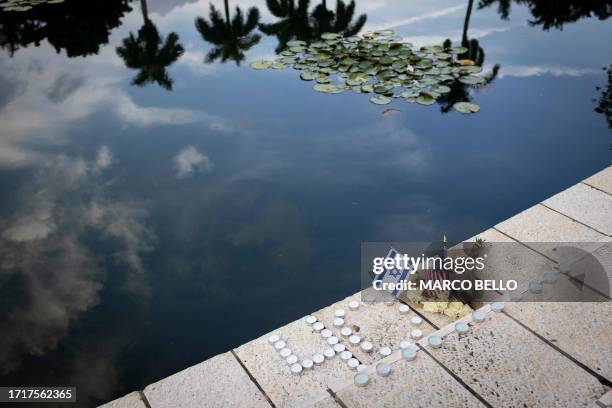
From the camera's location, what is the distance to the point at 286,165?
623 cm

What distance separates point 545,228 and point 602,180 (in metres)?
1.22

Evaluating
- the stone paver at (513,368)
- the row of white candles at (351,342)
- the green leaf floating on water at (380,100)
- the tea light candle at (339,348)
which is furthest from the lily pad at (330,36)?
the stone paver at (513,368)

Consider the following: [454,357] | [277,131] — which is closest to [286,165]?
[277,131]

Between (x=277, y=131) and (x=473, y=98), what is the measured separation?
9.78 feet

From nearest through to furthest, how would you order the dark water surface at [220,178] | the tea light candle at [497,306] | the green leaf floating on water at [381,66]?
the tea light candle at [497,306], the dark water surface at [220,178], the green leaf floating on water at [381,66]

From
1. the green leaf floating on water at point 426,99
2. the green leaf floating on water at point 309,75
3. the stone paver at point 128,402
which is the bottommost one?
the stone paver at point 128,402

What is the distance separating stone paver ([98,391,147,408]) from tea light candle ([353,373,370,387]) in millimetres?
Result: 1443

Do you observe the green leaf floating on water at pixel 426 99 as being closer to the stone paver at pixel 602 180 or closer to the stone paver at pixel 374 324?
the stone paver at pixel 602 180

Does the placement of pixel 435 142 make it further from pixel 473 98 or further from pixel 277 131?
pixel 277 131

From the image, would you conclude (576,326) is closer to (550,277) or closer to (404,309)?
(550,277)

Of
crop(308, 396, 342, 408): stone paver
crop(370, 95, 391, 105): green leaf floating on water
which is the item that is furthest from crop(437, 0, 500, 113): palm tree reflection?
crop(308, 396, 342, 408): stone paver

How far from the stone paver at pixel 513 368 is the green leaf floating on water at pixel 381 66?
14.8 feet

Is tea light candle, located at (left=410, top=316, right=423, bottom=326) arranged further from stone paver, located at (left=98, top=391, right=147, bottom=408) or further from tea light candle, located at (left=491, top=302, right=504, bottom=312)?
stone paver, located at (left=98, top=391, right=147, bottom=408)

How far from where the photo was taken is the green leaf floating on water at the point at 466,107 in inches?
277
